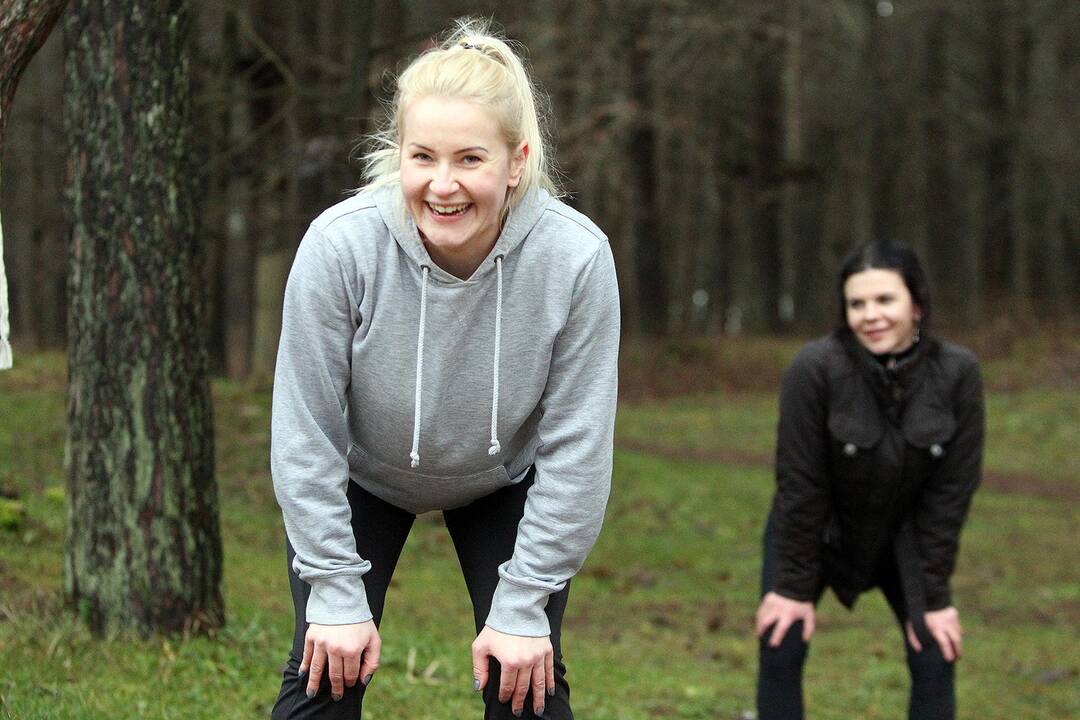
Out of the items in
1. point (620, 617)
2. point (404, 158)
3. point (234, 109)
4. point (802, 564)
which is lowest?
point (620, 617)

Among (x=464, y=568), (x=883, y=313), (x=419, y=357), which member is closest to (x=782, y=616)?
(x=883, y=313)

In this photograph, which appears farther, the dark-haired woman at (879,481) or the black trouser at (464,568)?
the dark-haired woman at (879,481)

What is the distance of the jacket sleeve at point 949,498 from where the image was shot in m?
4.74

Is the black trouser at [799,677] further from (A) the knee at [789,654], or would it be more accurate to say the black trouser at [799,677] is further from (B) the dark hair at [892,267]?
(B) the dark hair at [892,267]

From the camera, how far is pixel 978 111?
3127 cm

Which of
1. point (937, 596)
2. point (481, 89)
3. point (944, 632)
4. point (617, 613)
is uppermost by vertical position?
point (481, 89)

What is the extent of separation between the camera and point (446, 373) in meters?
2.89

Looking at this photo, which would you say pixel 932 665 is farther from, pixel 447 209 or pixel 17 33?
pixel 17 33

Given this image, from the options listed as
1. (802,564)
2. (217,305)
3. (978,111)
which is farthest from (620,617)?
(978,111)

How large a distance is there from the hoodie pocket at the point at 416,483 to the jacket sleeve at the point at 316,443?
0.23 m

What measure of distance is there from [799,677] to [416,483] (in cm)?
227

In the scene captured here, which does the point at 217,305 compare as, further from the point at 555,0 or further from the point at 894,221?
the point at 894,221

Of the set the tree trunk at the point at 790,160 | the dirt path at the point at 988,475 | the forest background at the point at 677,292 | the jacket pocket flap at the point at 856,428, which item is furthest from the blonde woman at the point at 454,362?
the tree trunk at the point at 790,160

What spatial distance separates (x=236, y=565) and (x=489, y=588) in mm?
4824
